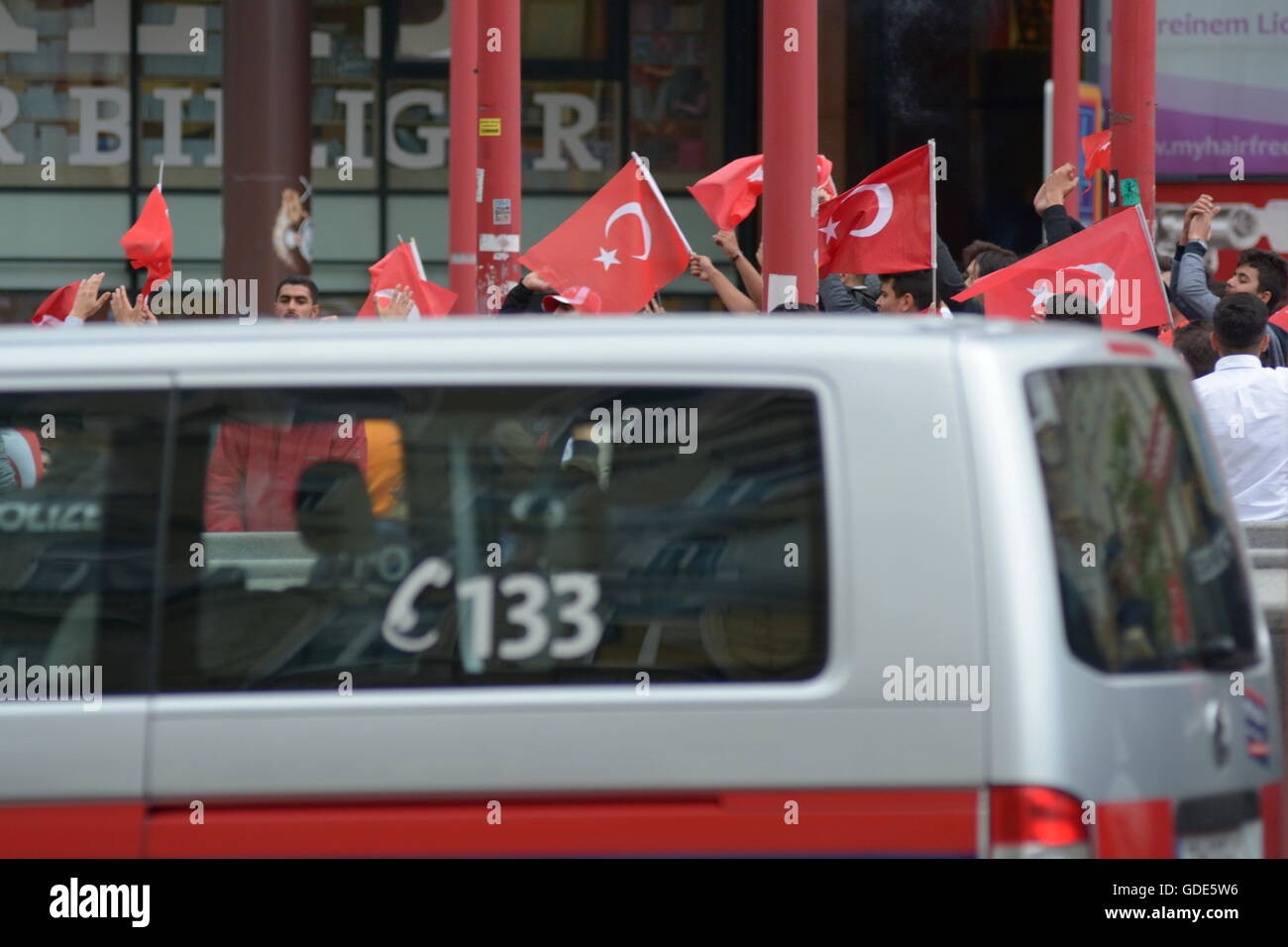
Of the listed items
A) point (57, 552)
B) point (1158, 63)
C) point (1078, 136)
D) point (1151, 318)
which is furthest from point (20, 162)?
point (57, 552)

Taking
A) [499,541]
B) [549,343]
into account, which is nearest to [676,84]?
[549,343]

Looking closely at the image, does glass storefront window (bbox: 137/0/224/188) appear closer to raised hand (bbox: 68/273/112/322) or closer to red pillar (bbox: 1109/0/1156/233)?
raised hand (bbox: 68/273/112/322)

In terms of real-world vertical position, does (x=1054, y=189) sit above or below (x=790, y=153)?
below

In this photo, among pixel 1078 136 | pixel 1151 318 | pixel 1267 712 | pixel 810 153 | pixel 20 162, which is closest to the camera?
pixel 1267 712

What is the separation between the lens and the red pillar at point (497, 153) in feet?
34.9

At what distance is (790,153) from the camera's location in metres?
9.21

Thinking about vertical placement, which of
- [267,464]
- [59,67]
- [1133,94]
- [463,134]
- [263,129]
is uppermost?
[59,67]

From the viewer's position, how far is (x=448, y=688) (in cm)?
281

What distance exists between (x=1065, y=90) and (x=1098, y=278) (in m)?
8.95

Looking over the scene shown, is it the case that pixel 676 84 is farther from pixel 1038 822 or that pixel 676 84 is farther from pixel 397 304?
pixel 1038 822

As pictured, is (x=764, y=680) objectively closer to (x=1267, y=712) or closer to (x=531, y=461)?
(x=531, y=461)

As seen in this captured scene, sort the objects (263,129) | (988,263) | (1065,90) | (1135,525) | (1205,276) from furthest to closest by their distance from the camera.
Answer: (1065,90), (263,129), (988,263), (1205,276), (1135,525)

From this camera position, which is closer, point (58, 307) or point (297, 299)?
point (297, 299)

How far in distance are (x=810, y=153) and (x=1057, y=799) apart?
22.8 ft
